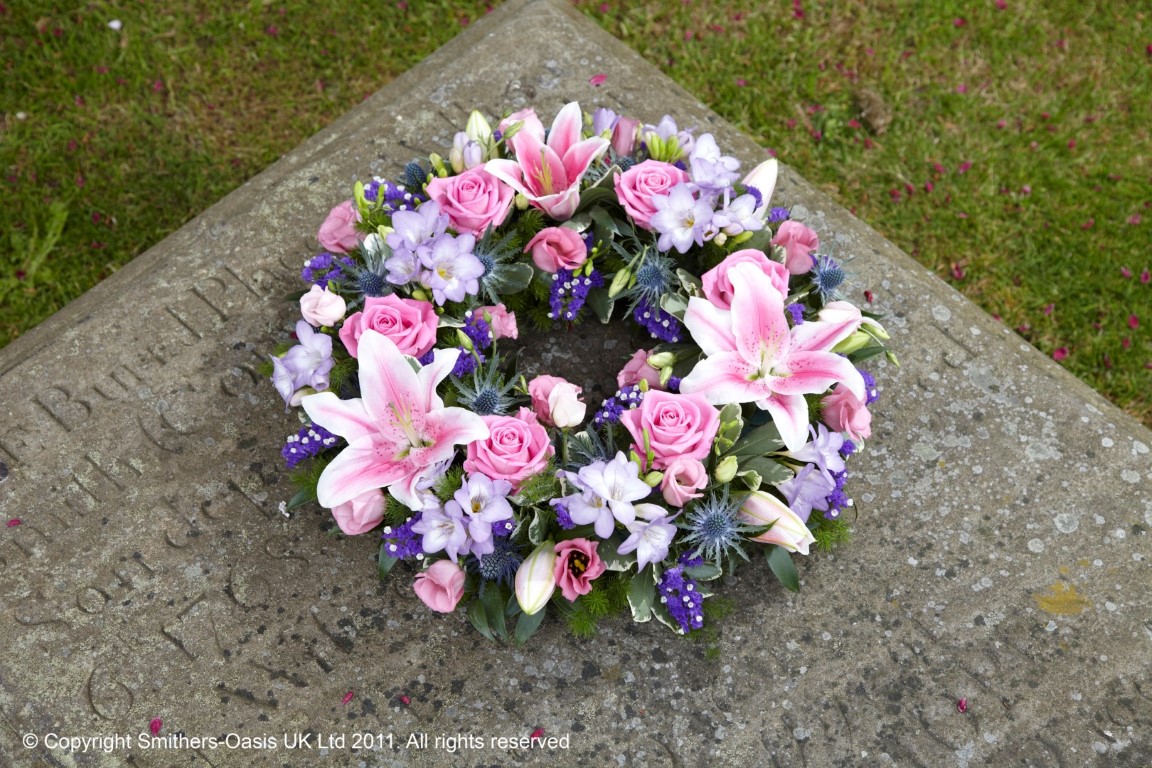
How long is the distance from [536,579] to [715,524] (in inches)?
15.5

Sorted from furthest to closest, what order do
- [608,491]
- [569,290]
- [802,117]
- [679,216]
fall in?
[802,117] < [569,290] < [679,216] < [608,491]

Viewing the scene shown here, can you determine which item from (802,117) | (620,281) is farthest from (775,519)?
(802,117)

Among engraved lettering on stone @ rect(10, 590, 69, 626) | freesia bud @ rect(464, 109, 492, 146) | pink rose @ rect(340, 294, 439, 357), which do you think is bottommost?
engraved lettering on stone @ rect(10, 590, 69, 626)

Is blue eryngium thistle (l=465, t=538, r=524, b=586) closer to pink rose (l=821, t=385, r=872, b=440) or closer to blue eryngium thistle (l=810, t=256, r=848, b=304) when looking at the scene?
pink rose (l=821, t=385, r=872, b=440)

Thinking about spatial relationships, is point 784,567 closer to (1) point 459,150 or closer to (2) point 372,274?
(2) point 372,274

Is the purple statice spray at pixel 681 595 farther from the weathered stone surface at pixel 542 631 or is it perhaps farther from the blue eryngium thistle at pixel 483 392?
the blue eryngium thistle at pixel 483 392

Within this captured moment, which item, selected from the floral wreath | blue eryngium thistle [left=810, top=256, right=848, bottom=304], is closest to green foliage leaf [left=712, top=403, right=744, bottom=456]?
the floral wreath

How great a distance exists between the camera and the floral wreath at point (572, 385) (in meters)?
1.98

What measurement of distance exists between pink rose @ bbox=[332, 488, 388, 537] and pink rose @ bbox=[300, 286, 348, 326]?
0.41 m

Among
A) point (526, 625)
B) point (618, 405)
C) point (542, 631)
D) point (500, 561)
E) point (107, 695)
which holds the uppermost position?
point (618, 405)

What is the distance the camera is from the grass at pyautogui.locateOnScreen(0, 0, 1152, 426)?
3.65m

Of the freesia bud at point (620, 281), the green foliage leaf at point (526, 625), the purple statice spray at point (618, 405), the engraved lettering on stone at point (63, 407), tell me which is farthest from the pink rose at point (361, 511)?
the engraved lettering on stone at point (63, 407)

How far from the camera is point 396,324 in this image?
2.12 m

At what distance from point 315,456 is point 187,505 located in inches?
15.3
